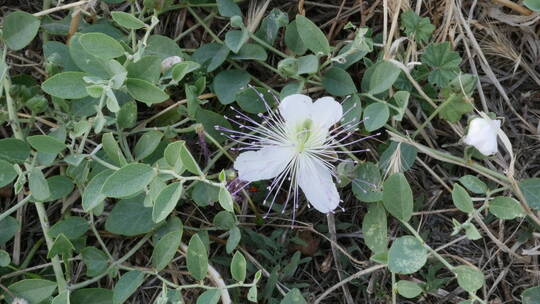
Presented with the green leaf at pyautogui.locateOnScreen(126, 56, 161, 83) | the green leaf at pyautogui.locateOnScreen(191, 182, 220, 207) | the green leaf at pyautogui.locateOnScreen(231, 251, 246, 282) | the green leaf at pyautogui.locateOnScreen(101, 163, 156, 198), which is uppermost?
the green leaf at pyautogui.locateOnScreen(126, 56, 161, 83)

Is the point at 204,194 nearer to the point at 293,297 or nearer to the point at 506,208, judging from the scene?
the point at 293,297

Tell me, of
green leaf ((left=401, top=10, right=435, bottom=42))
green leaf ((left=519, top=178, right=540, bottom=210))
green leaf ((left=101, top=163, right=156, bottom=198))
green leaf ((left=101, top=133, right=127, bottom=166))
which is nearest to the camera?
green leaf ((left=101, top=163, right=156, bottom=198))

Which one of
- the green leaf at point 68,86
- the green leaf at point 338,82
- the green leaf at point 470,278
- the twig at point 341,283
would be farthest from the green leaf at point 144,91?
the green leaf at point 470,278

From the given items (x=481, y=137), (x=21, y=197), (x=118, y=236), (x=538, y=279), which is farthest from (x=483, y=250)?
(x=21, y=197)

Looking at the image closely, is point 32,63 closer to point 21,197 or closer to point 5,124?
point 5,124

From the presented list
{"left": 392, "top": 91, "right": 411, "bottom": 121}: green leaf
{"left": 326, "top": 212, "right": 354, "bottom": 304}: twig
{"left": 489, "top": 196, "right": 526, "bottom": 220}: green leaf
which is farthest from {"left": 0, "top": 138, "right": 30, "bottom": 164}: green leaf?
{"left": 489, "top": 196, "right": 526, "bottom": 220}: green leaf

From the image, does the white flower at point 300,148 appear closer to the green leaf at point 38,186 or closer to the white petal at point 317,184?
the white petal at point 317,184

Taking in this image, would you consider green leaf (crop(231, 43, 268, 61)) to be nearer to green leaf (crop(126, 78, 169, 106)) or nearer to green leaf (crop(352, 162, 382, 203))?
green leaf (crop(126, 78, 169, 106))

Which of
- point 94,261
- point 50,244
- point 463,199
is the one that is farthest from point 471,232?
point 50,244
